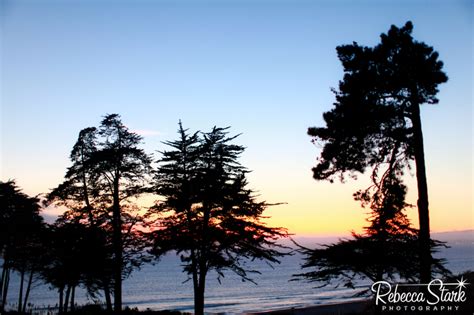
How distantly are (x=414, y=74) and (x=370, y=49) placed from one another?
2045 mm

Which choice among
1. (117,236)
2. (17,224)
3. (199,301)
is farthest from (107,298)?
(17,224)

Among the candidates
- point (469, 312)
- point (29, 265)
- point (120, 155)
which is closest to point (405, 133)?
point (469, 312)

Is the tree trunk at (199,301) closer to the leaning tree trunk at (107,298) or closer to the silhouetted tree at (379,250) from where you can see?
A: the leaning tree trunk at (107,298)

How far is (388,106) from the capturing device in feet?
53.4

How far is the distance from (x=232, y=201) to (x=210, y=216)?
1825 millimetres

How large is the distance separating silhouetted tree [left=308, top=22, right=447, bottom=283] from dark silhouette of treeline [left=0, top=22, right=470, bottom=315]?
0.04 meters

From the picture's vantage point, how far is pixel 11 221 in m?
41.3

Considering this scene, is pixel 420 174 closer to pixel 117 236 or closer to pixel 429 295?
pixel 429 295

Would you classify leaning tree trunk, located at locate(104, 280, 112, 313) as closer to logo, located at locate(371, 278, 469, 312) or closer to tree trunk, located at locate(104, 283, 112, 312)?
tree trunk, located at locate(104, 283, 112, 312)

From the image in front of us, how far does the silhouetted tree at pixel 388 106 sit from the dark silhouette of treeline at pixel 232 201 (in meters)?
0.04

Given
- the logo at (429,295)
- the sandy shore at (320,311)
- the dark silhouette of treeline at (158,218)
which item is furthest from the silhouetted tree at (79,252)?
the logo at (429,295)

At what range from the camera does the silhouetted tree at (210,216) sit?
2775 cm

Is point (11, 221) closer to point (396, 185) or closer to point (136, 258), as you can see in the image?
point (136, 258)

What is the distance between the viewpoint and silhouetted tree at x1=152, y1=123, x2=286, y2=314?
27750 millimetres
